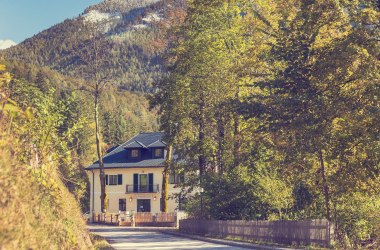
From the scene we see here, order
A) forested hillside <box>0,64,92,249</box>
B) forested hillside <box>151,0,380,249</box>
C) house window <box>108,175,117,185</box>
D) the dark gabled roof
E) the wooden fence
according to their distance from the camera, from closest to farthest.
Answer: forested hillside <box>0,64,92,249</box>, forested hillside <box>151,0,380,249</box>, the wooden fence, the dark gabled roof, house window <box>108,175,117,185</box>

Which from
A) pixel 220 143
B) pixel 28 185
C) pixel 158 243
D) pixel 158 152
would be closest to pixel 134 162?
pixel 158 152

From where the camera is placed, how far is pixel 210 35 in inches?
1203

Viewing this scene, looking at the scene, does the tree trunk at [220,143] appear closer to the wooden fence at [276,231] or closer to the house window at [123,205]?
the wooden fence at [276,231]

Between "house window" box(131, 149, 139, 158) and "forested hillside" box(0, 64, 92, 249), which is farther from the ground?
"house window" box(131, 149, 139, 158)

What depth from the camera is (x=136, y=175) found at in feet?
220

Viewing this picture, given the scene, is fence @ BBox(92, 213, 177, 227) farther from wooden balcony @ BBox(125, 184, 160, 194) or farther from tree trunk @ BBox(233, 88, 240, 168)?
tree trunk @ BBox(233, 88, 240, 168)

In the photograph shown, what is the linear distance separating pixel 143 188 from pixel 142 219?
14237 mm

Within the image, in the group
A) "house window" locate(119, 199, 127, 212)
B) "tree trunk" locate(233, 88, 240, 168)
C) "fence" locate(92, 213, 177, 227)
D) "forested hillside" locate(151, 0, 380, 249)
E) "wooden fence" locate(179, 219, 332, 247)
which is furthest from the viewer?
"house window" locate(119, 199, 127, 212)

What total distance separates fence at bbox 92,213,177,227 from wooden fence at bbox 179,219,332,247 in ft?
61.7

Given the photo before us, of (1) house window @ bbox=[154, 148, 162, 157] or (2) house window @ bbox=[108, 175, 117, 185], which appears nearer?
(1) house window @ bbox=[154, 148, 162, 157]

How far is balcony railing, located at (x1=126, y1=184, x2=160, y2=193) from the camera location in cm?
6581

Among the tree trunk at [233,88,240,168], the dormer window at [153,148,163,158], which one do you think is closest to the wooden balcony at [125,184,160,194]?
the dormer window at [153,148,163,158]

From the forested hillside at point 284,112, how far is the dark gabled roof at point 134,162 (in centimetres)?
3149

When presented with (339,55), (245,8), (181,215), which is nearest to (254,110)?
(339,55)
